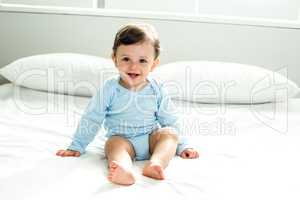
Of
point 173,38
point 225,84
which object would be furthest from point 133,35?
point 173,38

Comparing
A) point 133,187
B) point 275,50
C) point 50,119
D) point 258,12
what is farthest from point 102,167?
point 258,12

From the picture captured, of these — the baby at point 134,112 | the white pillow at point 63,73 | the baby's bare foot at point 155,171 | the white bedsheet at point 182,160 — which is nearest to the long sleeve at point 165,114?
the baby at point 134,112

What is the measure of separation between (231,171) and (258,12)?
62.7 inches

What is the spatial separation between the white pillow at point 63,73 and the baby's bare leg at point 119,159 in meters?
0.66

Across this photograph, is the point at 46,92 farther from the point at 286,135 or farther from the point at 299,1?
the point at 299,1

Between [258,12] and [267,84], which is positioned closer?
[267,84]

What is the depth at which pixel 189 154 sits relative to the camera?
1.15 meters

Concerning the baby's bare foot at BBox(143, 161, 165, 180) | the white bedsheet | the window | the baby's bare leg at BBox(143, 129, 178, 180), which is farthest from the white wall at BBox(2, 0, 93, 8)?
the baby's bare foot at BBox(143, 161, 165, 180)

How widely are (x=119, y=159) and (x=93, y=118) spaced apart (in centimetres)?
21

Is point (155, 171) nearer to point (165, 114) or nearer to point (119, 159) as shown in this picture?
point (119, 159)

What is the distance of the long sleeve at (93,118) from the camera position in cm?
114

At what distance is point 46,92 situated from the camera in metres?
1.79

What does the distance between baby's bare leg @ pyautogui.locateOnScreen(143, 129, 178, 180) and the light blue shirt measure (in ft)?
0.14

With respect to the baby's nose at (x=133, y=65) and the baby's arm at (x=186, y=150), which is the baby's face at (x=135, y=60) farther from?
the baby's arm at (x=186, y=150)
